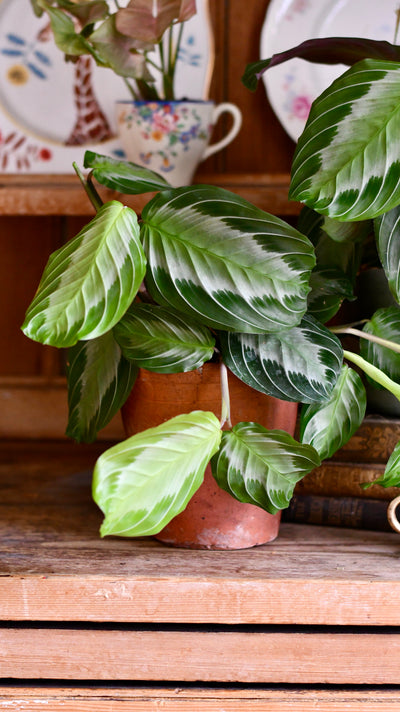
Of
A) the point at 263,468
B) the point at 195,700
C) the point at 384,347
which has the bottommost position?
the point at 195,700

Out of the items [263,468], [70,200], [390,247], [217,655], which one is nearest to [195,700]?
[217,655]

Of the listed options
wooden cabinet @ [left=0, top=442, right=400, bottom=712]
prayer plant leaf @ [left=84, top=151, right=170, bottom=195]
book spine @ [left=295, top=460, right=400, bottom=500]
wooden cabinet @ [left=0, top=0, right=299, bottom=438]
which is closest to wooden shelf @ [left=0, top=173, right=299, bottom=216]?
wooden cabinet @ [left=0, top=0, right=299, bottom=438]

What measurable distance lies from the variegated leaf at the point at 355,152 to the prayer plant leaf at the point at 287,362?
0.13 metres

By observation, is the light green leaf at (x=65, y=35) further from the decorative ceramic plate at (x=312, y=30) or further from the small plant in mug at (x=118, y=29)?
the decorative ceramic plate at (x=312, y=30)

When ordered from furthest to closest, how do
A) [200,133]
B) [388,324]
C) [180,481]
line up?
[200,133] < [388,324] < [180,481]

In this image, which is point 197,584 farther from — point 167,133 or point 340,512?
point 167,133

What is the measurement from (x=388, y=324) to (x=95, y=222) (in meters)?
0.33

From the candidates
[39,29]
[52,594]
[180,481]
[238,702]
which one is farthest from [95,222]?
[39,29]

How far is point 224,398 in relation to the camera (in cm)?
65

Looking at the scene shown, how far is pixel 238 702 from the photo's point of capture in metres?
0.62

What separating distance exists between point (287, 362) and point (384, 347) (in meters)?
0.14

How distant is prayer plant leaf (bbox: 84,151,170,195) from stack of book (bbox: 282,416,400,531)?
0.37m

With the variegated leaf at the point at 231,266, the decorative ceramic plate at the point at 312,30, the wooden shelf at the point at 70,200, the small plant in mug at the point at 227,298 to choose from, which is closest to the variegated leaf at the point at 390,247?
the small plant in mug at the point at 227,298

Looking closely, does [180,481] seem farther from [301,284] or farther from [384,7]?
[384,7]
